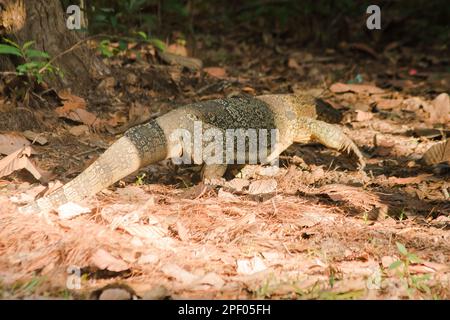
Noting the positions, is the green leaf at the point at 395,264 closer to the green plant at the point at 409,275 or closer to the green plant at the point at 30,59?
the green plant at the point at 409,275

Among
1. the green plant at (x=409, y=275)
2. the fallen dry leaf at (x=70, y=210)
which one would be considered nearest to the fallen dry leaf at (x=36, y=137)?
the fallen dry leaf at (x=70, y=210)

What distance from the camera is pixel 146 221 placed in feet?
11.0

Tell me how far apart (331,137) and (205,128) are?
4.27 feet

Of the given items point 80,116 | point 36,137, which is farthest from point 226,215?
point 80,116

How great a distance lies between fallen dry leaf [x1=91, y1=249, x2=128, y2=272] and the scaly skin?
2.23 feet

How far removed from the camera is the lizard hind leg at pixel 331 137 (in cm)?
533

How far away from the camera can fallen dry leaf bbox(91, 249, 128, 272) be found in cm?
283

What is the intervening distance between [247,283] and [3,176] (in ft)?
7.07

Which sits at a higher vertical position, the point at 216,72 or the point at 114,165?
the point at 216,72

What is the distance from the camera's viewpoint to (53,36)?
5.57m

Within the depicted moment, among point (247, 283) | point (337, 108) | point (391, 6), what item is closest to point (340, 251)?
point (247, 283)

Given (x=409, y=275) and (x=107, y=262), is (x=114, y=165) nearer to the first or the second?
(x=107, y=262)

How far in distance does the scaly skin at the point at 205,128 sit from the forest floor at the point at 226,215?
0.45 ft

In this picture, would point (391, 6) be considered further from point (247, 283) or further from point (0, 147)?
point (247, 283)
